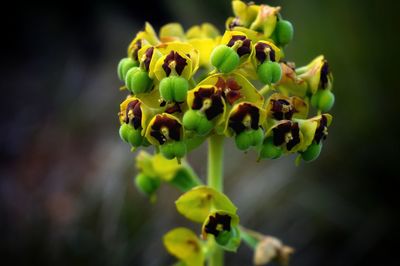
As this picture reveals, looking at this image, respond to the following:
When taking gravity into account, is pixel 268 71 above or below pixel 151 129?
above

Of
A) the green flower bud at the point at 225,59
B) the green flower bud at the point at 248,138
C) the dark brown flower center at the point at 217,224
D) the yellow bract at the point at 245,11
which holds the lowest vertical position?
the dark brown flower center at the point at 217,224

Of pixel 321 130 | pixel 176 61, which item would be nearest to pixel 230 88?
pixel 176 61

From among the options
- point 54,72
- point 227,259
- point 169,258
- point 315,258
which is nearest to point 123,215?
point 169,258

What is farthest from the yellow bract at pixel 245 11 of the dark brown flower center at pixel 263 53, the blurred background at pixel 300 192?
the blurred background at pixel 300 192

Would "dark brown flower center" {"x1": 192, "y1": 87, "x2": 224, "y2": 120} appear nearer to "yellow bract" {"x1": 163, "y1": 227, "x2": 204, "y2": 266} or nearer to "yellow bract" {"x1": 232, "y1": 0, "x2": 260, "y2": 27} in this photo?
"yellow bract" {"x1": 232, "y1": 0, "x2": 260, "y2": 27}

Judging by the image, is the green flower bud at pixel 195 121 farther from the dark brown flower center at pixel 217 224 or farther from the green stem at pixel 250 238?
the green stem at pixel 250 238

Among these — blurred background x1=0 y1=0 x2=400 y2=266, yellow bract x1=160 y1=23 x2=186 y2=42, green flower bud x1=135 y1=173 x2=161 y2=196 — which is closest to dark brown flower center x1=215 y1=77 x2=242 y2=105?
yellow bract x1=160 y1=23 x2=186 y2=42

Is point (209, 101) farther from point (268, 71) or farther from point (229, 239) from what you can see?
point (229, 239)
